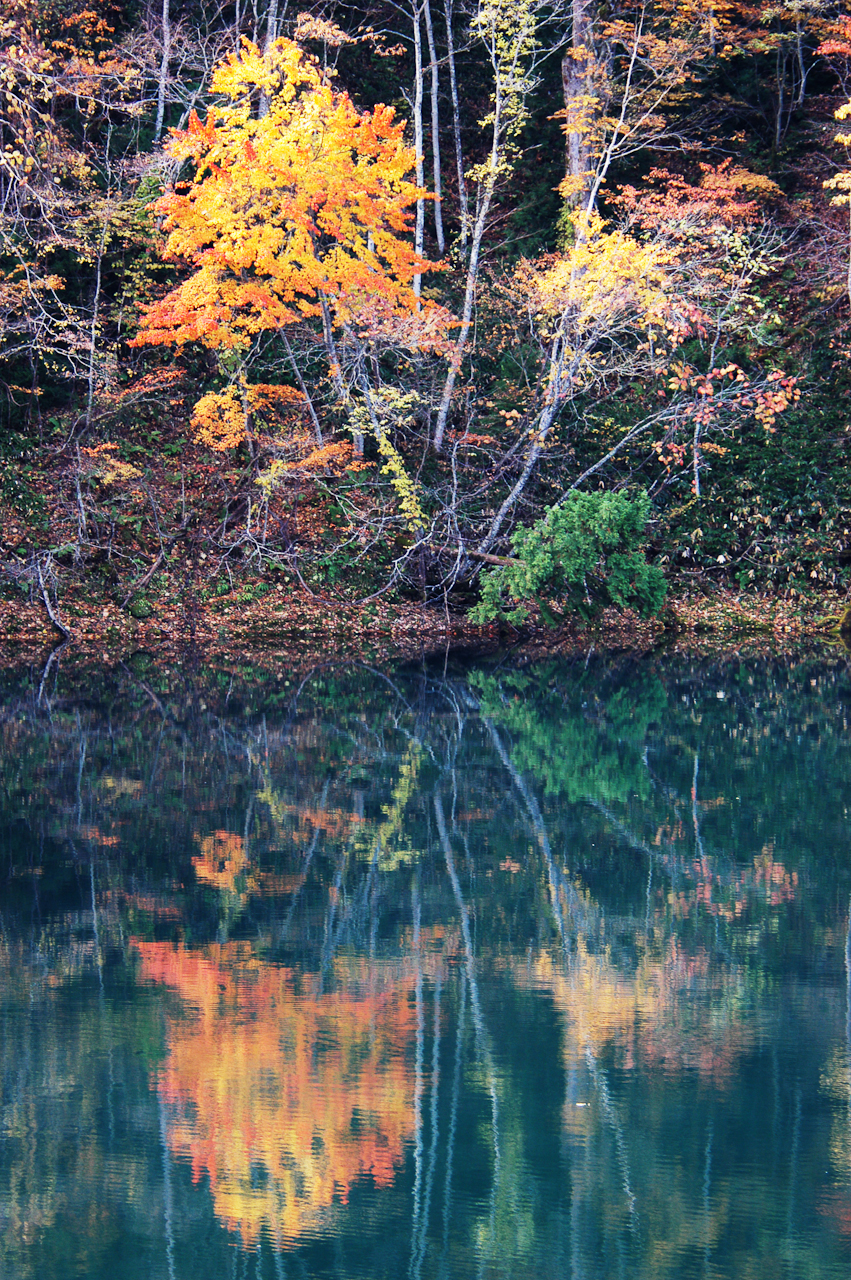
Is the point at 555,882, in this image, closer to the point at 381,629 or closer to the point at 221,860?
the point at 221,860

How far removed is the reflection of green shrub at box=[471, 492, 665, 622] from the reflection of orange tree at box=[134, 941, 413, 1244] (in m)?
14.1

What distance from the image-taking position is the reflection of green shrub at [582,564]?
65.2 ft

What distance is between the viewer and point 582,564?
65.5 ft

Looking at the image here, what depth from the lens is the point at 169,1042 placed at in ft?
18.0

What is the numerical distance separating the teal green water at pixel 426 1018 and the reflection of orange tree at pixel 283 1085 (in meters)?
0.01

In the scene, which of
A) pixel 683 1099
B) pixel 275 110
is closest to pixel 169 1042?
pixel 683 1099

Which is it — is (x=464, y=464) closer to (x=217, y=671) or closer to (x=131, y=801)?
(x=217, y=671)

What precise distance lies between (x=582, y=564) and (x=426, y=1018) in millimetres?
14723

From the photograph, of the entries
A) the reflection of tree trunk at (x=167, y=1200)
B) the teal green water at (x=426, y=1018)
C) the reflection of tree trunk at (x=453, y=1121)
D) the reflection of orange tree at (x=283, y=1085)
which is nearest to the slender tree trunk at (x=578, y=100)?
the teal green water at (x=426, y=1018)

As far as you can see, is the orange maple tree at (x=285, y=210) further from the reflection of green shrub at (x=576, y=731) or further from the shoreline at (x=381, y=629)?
the reflection of green shrub at (x=576, y=731)

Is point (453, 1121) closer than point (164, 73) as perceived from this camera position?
Yes

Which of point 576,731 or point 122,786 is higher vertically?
point 576,731

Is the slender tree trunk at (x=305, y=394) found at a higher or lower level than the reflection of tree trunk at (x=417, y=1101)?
higher

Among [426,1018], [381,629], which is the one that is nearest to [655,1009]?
[426,1018]
